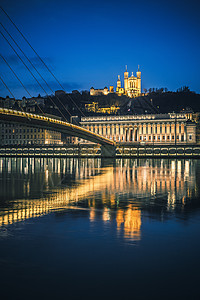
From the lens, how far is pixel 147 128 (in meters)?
178

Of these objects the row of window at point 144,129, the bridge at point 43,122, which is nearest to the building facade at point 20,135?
the row of window at point 144,129

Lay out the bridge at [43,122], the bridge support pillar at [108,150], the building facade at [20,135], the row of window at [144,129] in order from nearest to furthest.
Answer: the bridge at [43,122] < the bridge support pillar at [108,150] < the building facade at [20,135] < the row of window at [144,129]

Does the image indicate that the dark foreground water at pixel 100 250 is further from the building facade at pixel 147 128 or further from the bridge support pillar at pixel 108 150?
the building facade at pixel 147 128

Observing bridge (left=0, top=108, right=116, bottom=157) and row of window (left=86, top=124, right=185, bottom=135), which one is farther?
row of window (left=86, top=124, right=185, bottom=135)

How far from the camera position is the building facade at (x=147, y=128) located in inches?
6727

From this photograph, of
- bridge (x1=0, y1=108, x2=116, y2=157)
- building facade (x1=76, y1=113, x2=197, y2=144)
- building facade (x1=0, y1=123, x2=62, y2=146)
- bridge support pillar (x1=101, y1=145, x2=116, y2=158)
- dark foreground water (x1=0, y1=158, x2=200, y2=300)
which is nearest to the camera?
dark foreground water (x1=0, y1=158, x2=200, y2=300)

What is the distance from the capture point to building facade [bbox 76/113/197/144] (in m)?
171

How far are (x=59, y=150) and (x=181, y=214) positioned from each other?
3876 inches

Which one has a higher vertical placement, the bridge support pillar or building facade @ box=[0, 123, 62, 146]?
building facade @ box=[0, 123, 62, 146]

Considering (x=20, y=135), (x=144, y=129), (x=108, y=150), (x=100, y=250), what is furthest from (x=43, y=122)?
(x=144, y=129)

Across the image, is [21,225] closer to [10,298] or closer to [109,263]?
[109,263]

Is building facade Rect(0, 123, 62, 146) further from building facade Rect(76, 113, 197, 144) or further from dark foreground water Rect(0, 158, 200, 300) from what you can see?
dark foreground water Rect(0, 158, 200, 300)

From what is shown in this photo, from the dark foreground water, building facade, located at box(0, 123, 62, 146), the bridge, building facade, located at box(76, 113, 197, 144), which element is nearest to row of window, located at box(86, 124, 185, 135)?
building facade, located at box(76, 113, 197, 144)

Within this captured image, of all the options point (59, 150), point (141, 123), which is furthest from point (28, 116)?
point (141, 123)
